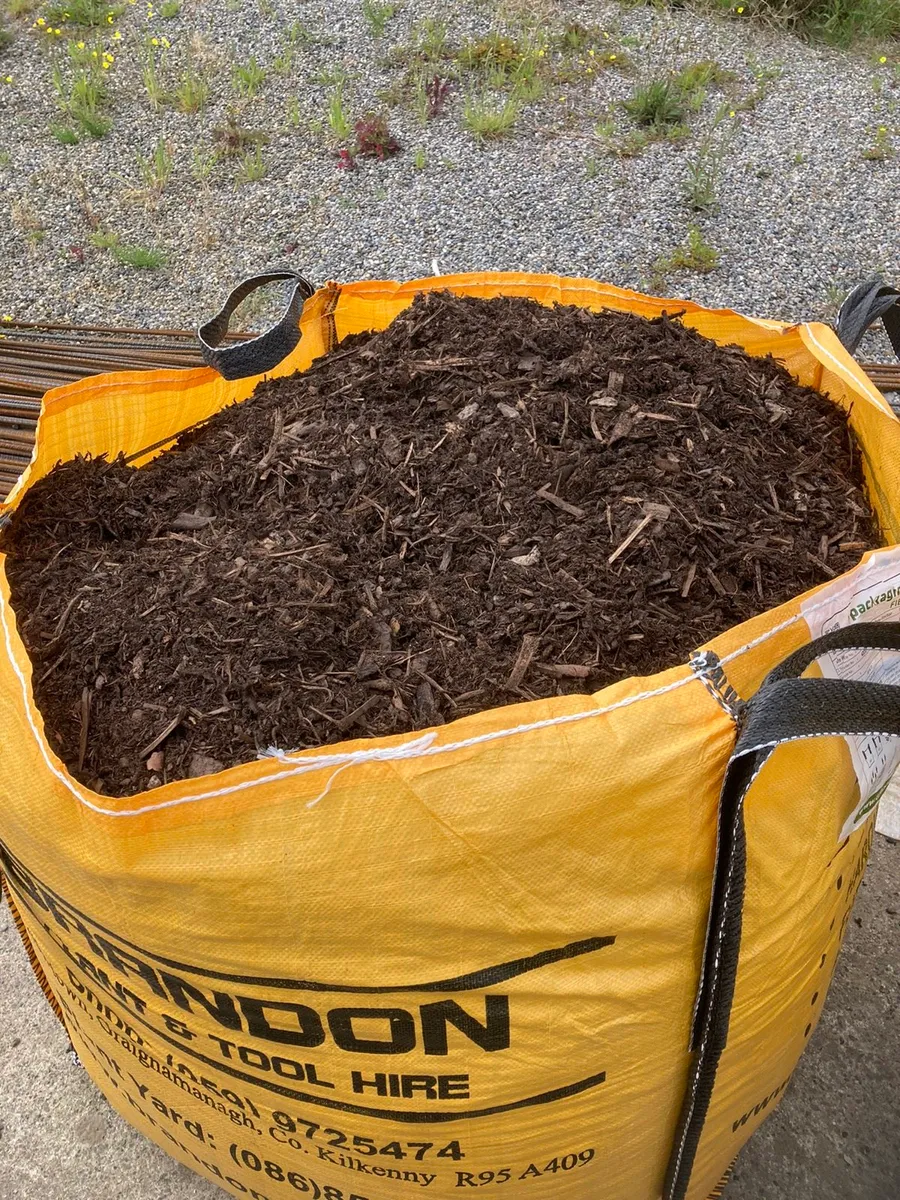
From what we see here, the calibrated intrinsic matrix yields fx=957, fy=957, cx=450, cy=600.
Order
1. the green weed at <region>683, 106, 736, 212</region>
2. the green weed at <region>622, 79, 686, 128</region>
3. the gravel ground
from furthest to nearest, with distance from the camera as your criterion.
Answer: the green weed at <region>622, 79, 686, 128</region> → the green weed at <region>683, 106, 736, 212</region> → the gravel ground

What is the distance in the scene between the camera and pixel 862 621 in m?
0.93

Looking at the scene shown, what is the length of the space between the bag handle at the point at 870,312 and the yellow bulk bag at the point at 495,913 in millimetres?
513

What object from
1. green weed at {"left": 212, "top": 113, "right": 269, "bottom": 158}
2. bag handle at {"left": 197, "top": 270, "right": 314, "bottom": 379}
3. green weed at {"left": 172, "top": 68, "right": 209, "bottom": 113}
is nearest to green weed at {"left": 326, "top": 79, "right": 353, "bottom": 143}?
green weed at {"left": 212, "top": 113, "right": 269, "bottom": 158}

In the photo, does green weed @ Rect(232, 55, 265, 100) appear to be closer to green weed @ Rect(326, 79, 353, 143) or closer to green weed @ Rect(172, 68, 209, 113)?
green weed @ Rect(172, 68, 209, 113)

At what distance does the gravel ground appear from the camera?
3.81 meters

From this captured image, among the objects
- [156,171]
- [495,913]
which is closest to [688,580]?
[495,913]

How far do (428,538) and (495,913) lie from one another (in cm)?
45

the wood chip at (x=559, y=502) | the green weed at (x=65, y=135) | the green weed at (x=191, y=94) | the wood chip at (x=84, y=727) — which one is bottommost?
the green weed at (x=65, y=135)

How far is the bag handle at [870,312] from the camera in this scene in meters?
1.32

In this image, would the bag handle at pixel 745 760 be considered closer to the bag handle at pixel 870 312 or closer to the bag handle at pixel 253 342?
the bag handle at pixel 870 312

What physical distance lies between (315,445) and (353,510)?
0.16 m

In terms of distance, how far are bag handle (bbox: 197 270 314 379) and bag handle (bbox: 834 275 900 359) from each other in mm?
834

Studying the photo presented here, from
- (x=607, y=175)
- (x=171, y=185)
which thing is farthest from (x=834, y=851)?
(x=171, y=185)

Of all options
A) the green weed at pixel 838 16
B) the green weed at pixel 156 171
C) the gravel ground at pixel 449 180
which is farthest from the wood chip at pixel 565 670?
the green weed at pixel 838 16
